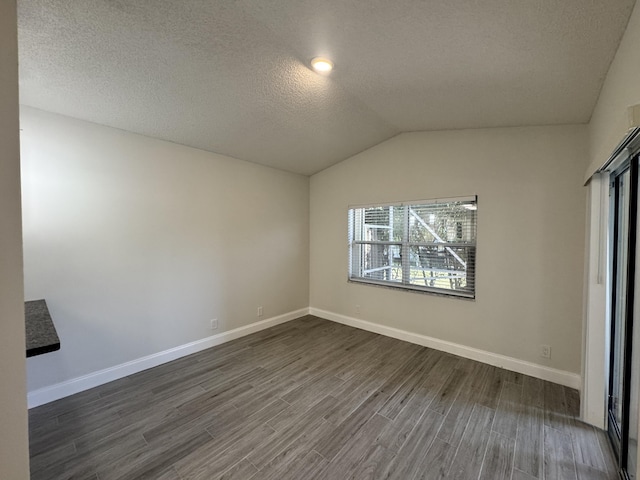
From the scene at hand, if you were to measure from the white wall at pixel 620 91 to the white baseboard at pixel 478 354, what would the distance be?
1.95 meters

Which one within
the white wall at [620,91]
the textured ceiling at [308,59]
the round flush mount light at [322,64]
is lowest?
the white wall at [620,91]

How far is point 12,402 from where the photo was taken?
0.89 metres

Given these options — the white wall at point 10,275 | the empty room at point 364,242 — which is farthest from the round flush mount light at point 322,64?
the white wall at point 10,275

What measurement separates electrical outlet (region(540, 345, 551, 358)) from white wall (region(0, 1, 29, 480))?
3.72 m

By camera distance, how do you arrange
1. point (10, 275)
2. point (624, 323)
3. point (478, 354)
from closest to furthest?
point (10, 275), point (624, 323), point (478, 354)

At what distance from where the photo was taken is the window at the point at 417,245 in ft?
10.6

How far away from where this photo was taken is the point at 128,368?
9.11ft

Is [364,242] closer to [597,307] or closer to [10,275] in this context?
[597,307]

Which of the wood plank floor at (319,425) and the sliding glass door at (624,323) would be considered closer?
the sliding glass door at (624,323)

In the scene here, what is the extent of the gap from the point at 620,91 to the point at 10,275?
2.82 metres

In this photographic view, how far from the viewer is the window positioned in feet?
10.6

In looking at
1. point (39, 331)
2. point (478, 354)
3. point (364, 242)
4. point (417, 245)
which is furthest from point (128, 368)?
point (478, 354)

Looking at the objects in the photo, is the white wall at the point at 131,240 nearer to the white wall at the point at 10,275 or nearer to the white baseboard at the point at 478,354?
the white baseboard at the point at 478,354

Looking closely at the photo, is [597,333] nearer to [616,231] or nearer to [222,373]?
[616,231]
